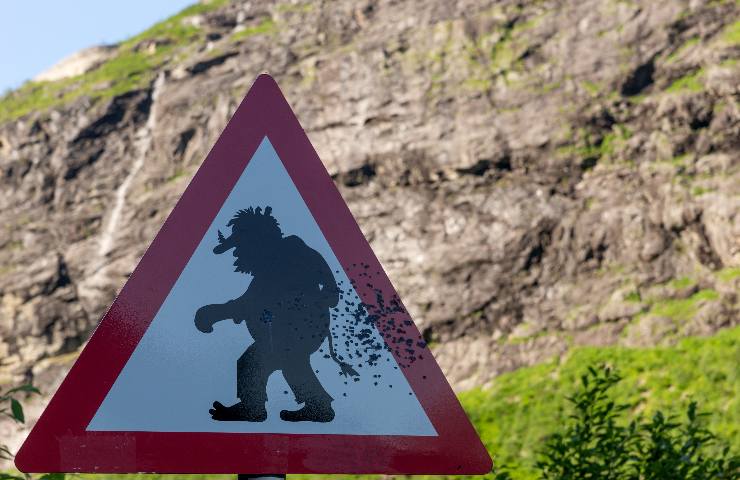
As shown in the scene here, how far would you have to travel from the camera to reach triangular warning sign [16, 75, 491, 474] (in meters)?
1.75

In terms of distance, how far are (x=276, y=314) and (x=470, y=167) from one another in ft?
46.6

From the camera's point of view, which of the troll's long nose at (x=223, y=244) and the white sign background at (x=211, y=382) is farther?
the troll's long nose at (x=223, y=244)

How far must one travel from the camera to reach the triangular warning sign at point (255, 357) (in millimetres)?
1751

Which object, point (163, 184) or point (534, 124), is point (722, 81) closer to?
point (534, 124)

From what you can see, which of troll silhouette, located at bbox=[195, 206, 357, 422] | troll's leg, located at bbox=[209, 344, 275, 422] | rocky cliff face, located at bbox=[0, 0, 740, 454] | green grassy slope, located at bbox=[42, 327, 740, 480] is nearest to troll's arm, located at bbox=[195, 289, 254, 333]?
troll silhouette, located at bbox=[195, 206, 357, 422]

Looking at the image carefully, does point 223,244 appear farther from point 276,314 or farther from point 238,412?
point 238,412

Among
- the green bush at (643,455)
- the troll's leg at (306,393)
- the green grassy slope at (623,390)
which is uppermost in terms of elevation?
the green grassy slope at (623,390)

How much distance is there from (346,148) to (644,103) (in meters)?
6.24

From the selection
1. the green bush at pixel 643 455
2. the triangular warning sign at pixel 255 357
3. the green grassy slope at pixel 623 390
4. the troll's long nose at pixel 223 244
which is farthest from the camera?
the green grassy slope at pixel 623 390

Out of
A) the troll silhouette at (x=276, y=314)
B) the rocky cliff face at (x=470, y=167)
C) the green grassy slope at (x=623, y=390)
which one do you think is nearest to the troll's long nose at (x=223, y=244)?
the troll silhouette at (x=276, y=314)

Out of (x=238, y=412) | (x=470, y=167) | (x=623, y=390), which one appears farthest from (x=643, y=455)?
(x=470, y=167)

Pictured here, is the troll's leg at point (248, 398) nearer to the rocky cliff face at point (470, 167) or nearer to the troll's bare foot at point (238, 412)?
the troll's bare foot at point (238, 412)

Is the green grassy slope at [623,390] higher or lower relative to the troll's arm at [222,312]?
higher

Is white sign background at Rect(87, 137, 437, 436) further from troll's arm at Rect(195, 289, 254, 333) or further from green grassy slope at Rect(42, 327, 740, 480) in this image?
green grassy slope at Rect(42, 327, 740, 480)
